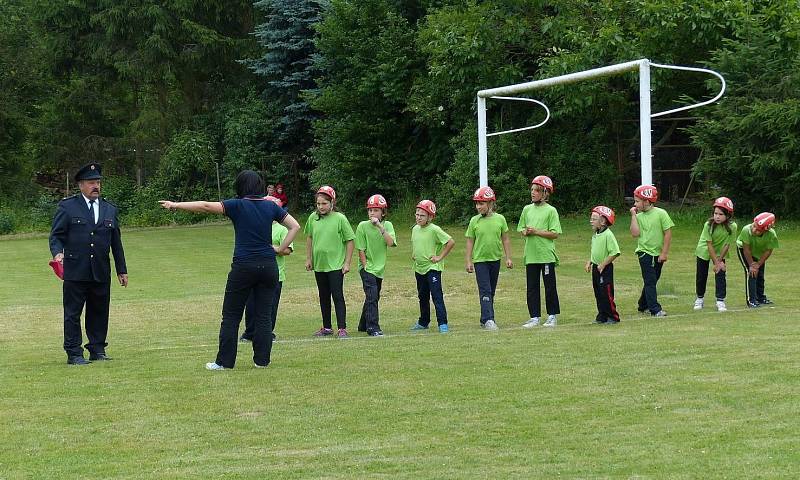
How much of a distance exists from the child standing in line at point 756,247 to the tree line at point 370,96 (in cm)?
1228

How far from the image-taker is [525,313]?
1767cm

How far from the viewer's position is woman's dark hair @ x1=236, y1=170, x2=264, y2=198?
36.3 feet

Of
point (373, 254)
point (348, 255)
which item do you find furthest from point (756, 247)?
point (348, 255)

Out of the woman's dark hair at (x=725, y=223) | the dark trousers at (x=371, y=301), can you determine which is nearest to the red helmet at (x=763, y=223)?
the woman's dark hair at (x=725, y=223)

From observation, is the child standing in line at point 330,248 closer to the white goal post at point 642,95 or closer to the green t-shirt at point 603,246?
the green t-shirt at point 603,246

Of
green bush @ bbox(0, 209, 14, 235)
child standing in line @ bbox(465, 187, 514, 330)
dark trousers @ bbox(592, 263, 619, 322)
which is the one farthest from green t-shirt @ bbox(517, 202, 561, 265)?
green bush @ bbox(0, 209, 14, 235)

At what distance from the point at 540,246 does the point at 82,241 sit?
567cm

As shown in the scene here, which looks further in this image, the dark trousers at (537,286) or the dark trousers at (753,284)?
the dark trousers at (753,284)

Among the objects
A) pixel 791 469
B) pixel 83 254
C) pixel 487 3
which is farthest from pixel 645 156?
pixel 487 3

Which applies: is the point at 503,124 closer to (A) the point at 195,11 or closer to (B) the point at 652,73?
(B) the point at 652,73

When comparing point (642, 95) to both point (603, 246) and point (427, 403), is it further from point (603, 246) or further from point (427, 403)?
point (427, 403)

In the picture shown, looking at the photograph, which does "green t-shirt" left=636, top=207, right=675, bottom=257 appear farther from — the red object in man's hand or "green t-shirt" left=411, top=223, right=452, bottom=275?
the red object in man's hand

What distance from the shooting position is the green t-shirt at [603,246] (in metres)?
14.8

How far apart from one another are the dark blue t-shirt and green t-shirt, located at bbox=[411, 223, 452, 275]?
4.35 metres
